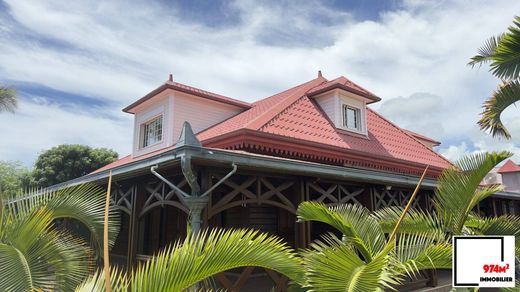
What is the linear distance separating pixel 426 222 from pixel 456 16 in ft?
15.9

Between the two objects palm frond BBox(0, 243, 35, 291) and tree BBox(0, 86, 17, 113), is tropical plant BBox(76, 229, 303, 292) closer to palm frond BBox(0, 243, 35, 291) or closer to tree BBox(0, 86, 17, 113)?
palm frond BBox(0, 243, 35, 291)

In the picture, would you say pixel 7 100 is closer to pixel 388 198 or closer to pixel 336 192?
pixel 336 192

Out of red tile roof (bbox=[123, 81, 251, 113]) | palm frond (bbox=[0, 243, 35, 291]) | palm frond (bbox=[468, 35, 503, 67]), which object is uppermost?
red tile roof (bbox=[123, 81, 251, 113])

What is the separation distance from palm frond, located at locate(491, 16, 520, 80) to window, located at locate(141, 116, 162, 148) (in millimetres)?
8427

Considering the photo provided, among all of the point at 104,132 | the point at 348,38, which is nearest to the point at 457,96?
the point at 348,38

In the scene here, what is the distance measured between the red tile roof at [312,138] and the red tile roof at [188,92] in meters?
0.43

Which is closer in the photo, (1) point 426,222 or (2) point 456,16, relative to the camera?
(1) point 426,222

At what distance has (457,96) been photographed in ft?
34.0

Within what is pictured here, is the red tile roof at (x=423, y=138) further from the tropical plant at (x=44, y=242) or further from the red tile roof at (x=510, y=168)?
the red tile roof at (x=510, y=168)

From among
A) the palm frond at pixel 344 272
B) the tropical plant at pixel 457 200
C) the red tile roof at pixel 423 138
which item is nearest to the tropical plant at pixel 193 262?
the palm frond at pixel 344 272

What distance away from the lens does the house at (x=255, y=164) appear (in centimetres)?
496

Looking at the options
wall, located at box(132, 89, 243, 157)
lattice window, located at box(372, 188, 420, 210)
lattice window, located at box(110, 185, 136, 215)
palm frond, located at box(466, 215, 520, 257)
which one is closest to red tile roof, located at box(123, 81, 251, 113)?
wall, located at box(132, 89, 243, 157)

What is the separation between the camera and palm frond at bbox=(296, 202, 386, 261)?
3768 mm

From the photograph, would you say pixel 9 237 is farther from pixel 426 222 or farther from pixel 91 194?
pixel 426 222
